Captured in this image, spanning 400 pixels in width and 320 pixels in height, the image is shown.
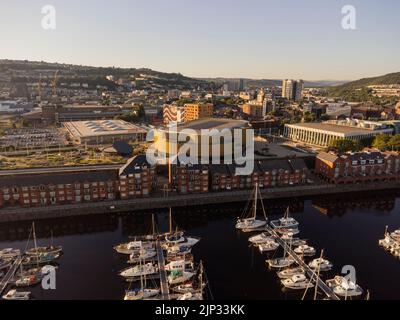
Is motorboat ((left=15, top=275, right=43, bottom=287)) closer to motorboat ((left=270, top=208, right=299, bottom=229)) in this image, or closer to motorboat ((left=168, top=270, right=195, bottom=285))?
motorboat ((left=168, top=270, right=195, bottom=285))

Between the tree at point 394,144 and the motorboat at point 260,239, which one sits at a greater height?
the tree at point 394,144

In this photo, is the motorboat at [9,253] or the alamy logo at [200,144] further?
the alamy logo at [200,144]

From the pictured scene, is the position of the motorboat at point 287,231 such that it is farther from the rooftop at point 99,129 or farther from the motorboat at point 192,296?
the rooftop at point 99,129

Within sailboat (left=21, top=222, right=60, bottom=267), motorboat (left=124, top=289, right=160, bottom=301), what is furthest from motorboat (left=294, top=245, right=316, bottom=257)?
sailboat (left=21, top=222, right=60, bottom=267)

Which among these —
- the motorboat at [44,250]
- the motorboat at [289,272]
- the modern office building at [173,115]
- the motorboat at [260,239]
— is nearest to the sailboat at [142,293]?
the motorboat at [44,250]

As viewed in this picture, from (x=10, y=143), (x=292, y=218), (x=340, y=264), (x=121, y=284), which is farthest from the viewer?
(x=10, y=143)

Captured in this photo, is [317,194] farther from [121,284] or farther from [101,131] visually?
[101,131]
